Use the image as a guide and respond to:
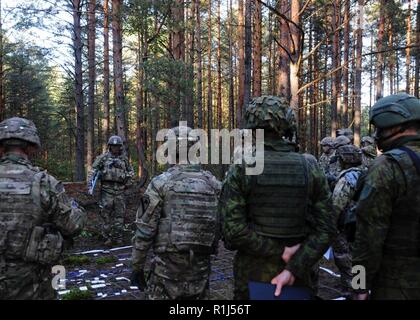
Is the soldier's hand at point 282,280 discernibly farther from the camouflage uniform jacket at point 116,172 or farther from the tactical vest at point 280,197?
the camouflage uniform jacket at point 116,172

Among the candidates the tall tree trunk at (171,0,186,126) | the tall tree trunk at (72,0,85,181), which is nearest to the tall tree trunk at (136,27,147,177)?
the tall tree trunk at (171,0,186,126)

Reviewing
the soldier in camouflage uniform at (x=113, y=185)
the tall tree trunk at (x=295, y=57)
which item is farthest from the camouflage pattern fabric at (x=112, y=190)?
the tall tree trunk at (x=295, y=57)

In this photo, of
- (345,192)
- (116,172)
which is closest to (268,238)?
(345,192)

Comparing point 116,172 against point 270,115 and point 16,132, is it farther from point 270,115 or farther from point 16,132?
point 270,115

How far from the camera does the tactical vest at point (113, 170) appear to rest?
8.91 metres

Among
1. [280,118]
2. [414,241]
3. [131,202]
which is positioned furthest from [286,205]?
[131,202]

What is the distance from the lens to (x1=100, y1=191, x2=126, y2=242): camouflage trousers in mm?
9084

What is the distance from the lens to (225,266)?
7.12 meters

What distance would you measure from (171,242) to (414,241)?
2.02m

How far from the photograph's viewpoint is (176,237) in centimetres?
342

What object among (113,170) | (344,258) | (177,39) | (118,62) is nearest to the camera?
(344,258)

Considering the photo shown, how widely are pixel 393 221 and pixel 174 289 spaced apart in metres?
2.03

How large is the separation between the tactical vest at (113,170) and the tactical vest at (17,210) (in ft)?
18.4
